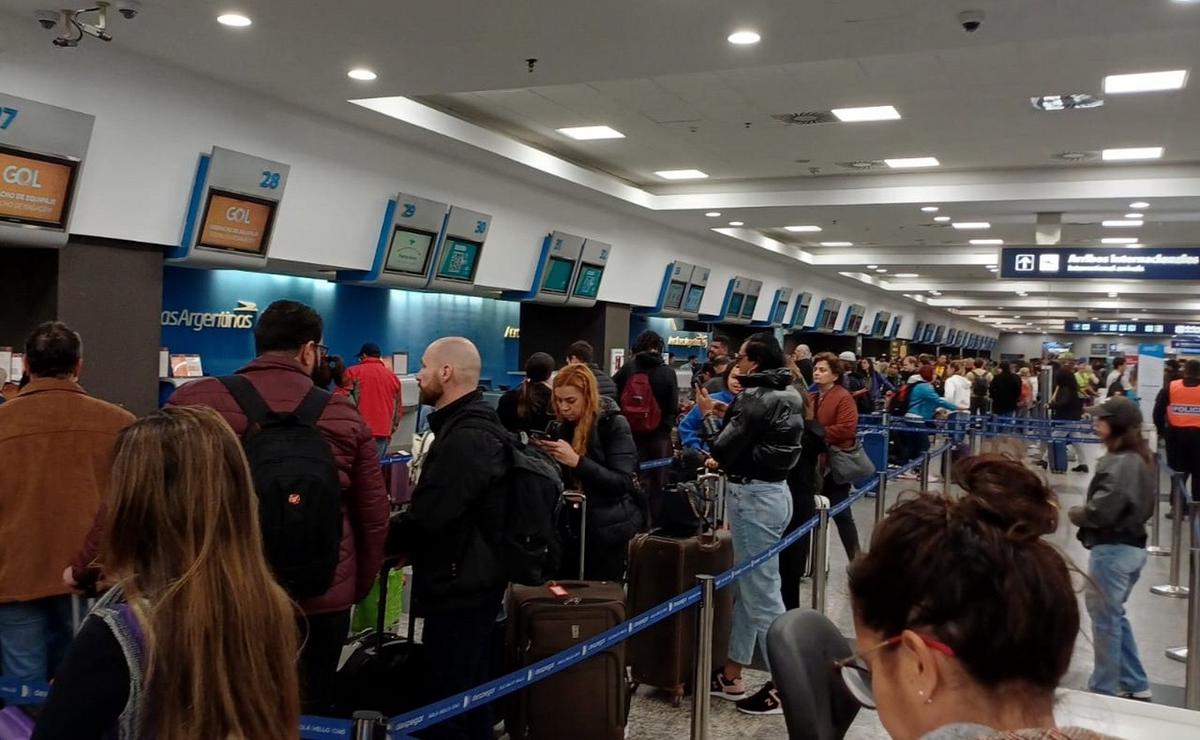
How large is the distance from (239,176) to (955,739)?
7.05 m

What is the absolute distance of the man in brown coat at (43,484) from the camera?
3355mm

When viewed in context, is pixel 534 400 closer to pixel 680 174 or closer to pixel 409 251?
pixel 409 251

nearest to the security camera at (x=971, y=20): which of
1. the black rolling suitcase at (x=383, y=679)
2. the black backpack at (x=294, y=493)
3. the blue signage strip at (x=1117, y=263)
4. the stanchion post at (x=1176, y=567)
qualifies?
the black backpack at (x=294, y=493)

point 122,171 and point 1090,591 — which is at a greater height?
point 122,171

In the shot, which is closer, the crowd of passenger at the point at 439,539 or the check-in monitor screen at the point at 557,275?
the crowd of passenger at the point at 439,539

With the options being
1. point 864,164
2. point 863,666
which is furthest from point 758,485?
point 864,164

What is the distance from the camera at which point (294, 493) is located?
8.85 ft

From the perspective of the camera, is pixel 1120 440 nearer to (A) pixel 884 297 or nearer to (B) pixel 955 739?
(B) pixel 955 739

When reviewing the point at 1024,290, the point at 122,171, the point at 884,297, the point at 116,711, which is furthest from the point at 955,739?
the point at 884,297

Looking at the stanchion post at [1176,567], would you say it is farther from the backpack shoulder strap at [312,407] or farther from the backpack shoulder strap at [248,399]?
the backpack shoulder strap at [248,399]

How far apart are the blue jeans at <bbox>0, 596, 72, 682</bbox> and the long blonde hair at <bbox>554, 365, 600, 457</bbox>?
2290 mm

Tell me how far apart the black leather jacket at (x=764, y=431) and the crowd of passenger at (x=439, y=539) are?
1 centimetres

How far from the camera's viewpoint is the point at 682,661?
4.61 metres

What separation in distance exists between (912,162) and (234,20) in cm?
768
